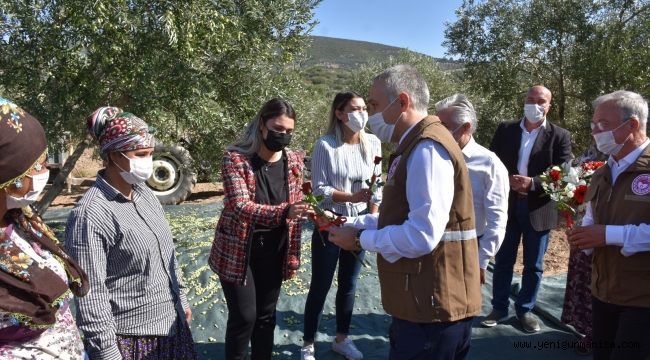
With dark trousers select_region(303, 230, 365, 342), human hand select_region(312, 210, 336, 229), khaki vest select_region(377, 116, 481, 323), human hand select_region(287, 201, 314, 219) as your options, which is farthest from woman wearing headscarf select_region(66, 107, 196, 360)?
dark trousers select_region(303, 230, 365, 342)

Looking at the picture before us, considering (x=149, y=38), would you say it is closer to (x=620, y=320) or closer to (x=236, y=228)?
(x=236, y=228)

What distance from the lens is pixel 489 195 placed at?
329 centimetres

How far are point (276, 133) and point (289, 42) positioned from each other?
4.57 meters

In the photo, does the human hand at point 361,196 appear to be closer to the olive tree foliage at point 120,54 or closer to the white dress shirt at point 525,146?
the white dress shirt at point 525,146

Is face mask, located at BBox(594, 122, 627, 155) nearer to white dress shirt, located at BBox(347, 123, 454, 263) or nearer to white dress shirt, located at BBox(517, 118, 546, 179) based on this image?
white dress shirt, located at BBox(347, 123, 454, 263)

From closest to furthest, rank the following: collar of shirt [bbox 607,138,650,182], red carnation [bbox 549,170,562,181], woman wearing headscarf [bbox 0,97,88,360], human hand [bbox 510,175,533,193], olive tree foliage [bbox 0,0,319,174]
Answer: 1. woman wearing headscarf [bbox 0,97,88,360]
2. collar of shirt [bbox 607,138,650,182]
3. red carnation [bbox 549,170,562,181]
4. human hand [bbox 510,175,533,193]
5. olive tree foliage [bbox 0,0,319,174]

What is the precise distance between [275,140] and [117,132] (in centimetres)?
96

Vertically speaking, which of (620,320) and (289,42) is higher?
(289,42)

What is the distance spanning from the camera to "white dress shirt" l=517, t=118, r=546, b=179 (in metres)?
4.32

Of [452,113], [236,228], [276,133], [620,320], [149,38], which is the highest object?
[149,38]

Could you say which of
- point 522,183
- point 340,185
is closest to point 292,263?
point 340,185

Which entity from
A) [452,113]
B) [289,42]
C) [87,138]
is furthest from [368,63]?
[452,113]

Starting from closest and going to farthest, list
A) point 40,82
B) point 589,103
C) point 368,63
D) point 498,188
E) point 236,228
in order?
point 236,228 → point 498,188 → point 40,82 → point 589,103 → point 368,63

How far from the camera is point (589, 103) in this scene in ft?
30.4
